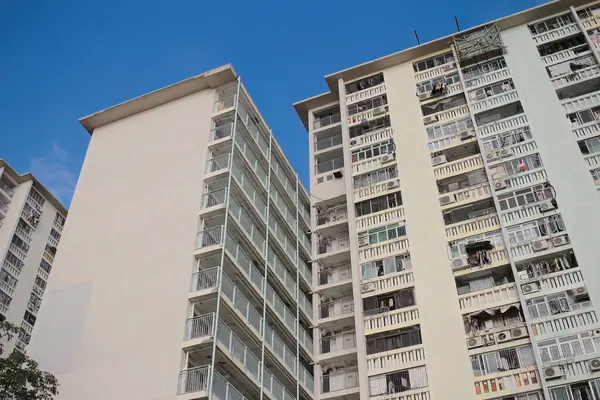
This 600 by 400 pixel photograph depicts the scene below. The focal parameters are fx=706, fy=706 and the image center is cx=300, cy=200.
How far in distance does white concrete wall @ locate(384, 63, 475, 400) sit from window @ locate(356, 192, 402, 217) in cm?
46

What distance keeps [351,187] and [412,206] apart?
3.82m

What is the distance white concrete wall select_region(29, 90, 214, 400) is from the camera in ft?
80.6

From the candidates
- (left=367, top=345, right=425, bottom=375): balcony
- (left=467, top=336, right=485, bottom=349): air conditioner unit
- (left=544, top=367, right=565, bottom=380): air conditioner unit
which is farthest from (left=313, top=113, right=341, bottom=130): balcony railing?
(left=544, top=367, right=565, bottom=380): air conditioner unit

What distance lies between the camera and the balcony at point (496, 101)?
3394 centimetres

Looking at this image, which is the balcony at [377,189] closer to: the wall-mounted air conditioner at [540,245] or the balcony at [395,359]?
the wall-mounted air conditioner at [540,245]

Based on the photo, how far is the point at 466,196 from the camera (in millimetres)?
31500

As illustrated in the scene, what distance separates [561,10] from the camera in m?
37.3

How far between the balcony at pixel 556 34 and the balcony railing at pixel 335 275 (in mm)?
15173

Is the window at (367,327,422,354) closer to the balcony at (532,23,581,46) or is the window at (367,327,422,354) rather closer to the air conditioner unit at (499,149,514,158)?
the air conditioner unit at (499,149,514,158)

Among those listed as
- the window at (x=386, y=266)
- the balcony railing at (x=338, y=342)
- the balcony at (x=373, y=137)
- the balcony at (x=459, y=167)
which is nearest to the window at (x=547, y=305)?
the window at (x=386, y=266)

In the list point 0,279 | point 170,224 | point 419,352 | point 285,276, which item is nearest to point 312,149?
point 285,276

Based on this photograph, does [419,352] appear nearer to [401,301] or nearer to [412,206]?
[401,301]

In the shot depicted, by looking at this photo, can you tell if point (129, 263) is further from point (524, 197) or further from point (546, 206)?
→ point (546, 206)

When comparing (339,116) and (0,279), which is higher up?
(339,116)
